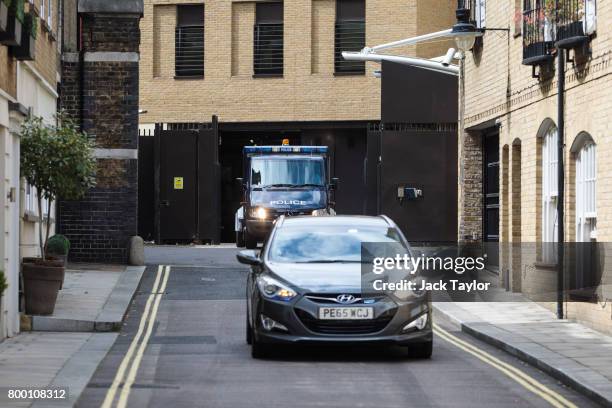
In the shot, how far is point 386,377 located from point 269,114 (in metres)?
32.3

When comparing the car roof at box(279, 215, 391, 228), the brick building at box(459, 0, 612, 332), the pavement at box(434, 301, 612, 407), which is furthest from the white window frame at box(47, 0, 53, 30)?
the car roof at box(279, 215, 391, 228)

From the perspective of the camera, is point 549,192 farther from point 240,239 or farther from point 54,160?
point 240,239

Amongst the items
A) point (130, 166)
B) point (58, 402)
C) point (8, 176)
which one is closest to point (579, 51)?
point (8, 176)

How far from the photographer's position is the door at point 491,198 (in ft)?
88.9

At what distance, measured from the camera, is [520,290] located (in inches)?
938

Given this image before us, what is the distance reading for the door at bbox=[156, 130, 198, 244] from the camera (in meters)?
40.0

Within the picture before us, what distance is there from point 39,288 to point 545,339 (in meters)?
6.59

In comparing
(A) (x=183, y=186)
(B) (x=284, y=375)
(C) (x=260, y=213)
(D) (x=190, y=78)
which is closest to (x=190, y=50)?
(D) (x=190, y=78)

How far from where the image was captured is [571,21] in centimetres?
1909

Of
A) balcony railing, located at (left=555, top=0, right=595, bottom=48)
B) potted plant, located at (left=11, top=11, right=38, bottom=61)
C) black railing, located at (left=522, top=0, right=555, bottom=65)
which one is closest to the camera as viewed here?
potted plant, located at (left=11, top=11, right=38, bottom=61)

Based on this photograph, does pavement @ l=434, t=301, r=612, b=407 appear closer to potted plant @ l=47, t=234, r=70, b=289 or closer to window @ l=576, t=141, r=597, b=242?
window @ l=576, t=141, r=597, b=242

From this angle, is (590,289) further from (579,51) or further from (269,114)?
(269,114)

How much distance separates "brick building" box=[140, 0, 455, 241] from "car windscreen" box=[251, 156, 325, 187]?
30.1 ft

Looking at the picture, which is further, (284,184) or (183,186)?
(183,186)
